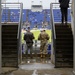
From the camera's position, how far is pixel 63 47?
17094 mm

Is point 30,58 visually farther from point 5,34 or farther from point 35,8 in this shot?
point 35,8

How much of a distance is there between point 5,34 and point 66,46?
3443 millimetres

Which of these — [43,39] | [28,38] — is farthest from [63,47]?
[43,39]

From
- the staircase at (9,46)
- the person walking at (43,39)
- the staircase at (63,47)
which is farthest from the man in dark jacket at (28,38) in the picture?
the staircase at (63,47)

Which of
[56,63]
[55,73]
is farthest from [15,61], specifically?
[55,73]

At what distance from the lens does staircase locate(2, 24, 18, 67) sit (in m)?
16.2

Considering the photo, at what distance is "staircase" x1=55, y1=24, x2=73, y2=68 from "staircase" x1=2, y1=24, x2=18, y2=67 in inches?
82.8

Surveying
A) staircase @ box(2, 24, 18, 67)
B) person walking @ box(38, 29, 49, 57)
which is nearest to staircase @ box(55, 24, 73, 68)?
staircase @ box(2, 24, 18, 67)

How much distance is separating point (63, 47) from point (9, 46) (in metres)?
2.79

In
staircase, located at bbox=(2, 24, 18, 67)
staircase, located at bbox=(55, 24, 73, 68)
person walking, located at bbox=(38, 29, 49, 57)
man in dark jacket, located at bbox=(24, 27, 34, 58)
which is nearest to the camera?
staircase, located at bbox=(2, 24, 18, 67)

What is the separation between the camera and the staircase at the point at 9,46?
16.2 m

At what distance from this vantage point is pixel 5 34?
1811cm

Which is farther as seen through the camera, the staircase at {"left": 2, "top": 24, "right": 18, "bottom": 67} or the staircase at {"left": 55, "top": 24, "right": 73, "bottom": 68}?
the staircase at {"left": 55, "top": 24, "right": 73, "bottom": 68}

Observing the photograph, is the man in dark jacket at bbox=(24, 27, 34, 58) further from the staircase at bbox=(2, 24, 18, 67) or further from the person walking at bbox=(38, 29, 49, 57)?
the staircase at bbox=(2, 24, 18, 67)
